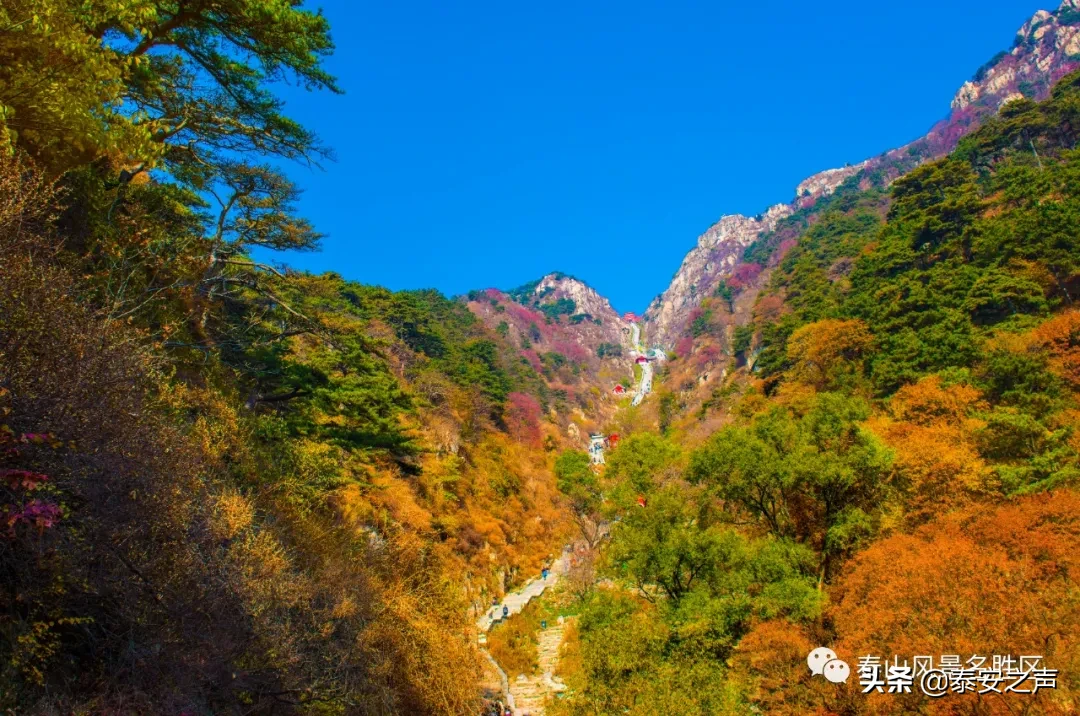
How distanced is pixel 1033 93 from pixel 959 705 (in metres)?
113

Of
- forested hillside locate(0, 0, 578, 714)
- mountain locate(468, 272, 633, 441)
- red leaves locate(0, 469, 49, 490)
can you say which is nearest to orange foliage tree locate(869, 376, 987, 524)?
forested hillside locate(0, 0, 578, 714)

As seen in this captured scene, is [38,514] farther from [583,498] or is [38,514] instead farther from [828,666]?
[583,498]

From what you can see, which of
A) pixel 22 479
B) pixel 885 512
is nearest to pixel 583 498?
pixel 885 512

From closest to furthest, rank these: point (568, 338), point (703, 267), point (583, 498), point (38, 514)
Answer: point (38, 514) < point (583, 498) < point (568, 338) < point (703, 267)

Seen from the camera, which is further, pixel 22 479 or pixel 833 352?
pixel 833 352

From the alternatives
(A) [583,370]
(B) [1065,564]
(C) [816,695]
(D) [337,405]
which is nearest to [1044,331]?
(B) [1065,564]

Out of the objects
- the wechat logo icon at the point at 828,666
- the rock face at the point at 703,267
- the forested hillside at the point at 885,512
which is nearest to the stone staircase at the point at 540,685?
the forested hillside at the point at 885,512

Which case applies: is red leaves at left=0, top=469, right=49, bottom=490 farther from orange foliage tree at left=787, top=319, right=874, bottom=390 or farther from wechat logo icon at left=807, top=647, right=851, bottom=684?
orange foliage tree at left=787, top=319, right=874, bottom=390

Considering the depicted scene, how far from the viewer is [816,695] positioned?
11.9 meters

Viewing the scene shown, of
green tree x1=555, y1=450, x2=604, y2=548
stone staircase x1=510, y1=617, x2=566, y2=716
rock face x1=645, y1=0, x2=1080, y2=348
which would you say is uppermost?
rock face x1=645, y1=0, x2=1080, y2=348

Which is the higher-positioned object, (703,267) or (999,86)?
(703,267)

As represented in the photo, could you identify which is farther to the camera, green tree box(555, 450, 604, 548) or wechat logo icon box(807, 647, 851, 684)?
green tree box(555, 450, 604, 548)

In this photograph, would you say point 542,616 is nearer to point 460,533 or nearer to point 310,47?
point 460,533

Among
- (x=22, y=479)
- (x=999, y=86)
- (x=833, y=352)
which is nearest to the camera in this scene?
(x=22, y=479)
